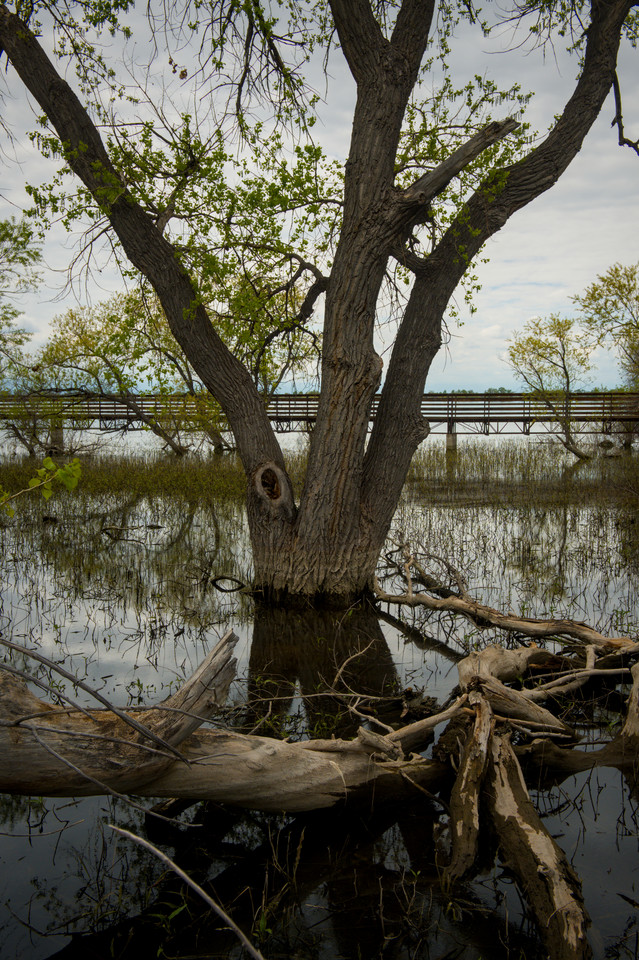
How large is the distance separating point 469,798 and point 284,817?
2.98 feet

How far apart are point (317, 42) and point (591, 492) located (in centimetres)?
948

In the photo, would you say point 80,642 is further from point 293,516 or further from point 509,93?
point 509,93

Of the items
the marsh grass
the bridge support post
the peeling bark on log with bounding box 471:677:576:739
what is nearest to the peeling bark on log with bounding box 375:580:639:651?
the peeling bark on log with bounding box 471:677:576:739

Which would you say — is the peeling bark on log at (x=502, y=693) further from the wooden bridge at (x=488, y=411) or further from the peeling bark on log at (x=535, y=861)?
the wooden bridge at (x=488, y=411)

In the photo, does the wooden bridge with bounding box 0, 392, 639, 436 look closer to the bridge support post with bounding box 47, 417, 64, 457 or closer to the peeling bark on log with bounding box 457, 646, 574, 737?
the bridge support post with bounding box 47, 417, 64, 457

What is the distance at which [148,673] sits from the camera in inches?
193

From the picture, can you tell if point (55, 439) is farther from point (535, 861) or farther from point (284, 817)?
point (535, 861)

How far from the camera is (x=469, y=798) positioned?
2.87 m

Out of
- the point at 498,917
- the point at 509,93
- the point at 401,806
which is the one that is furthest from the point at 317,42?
the point at 498,917

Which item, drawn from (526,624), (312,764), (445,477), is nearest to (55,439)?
(445,477)

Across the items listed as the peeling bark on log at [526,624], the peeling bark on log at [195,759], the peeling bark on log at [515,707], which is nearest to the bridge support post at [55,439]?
the peeling bark on log at [526,624]

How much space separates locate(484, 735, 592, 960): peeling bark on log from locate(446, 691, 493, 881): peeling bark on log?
3.1 inches

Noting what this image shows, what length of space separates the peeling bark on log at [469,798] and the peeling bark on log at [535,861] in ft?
0.26

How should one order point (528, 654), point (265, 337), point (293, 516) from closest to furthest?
point (528, 654), point (293, 516), point (265, 337)
